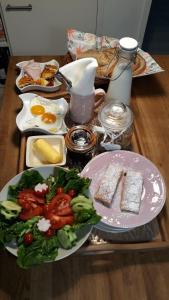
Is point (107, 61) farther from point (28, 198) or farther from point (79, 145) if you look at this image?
point (28, 198)

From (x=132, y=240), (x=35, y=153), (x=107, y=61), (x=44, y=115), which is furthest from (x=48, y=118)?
(x=132, y=240)

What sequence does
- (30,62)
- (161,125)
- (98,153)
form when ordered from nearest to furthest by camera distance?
(98,153), (161,125), (30,62)

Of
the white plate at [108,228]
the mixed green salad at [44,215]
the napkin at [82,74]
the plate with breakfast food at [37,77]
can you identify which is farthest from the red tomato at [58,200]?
the plate with breakfast food at [37,77]

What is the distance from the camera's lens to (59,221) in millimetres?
660

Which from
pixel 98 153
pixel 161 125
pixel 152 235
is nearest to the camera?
pixel 152 235

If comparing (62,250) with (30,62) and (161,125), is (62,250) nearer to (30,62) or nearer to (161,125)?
(161,125)

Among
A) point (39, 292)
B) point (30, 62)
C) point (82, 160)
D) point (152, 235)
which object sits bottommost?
point (39, 292)

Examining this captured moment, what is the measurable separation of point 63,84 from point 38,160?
0.39 meters

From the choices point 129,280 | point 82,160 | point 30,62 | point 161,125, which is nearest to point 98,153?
point 82,160

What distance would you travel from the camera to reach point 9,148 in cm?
92

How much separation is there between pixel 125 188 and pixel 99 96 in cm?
36

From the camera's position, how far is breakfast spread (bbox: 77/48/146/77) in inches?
40.8

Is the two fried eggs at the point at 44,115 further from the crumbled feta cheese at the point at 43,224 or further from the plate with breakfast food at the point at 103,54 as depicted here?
the crumbled feta cheese at the point at 43,224

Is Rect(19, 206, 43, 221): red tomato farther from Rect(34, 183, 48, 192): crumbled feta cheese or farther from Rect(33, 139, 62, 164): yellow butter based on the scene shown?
Rect(33, 139, 62, 164): yellow butter
